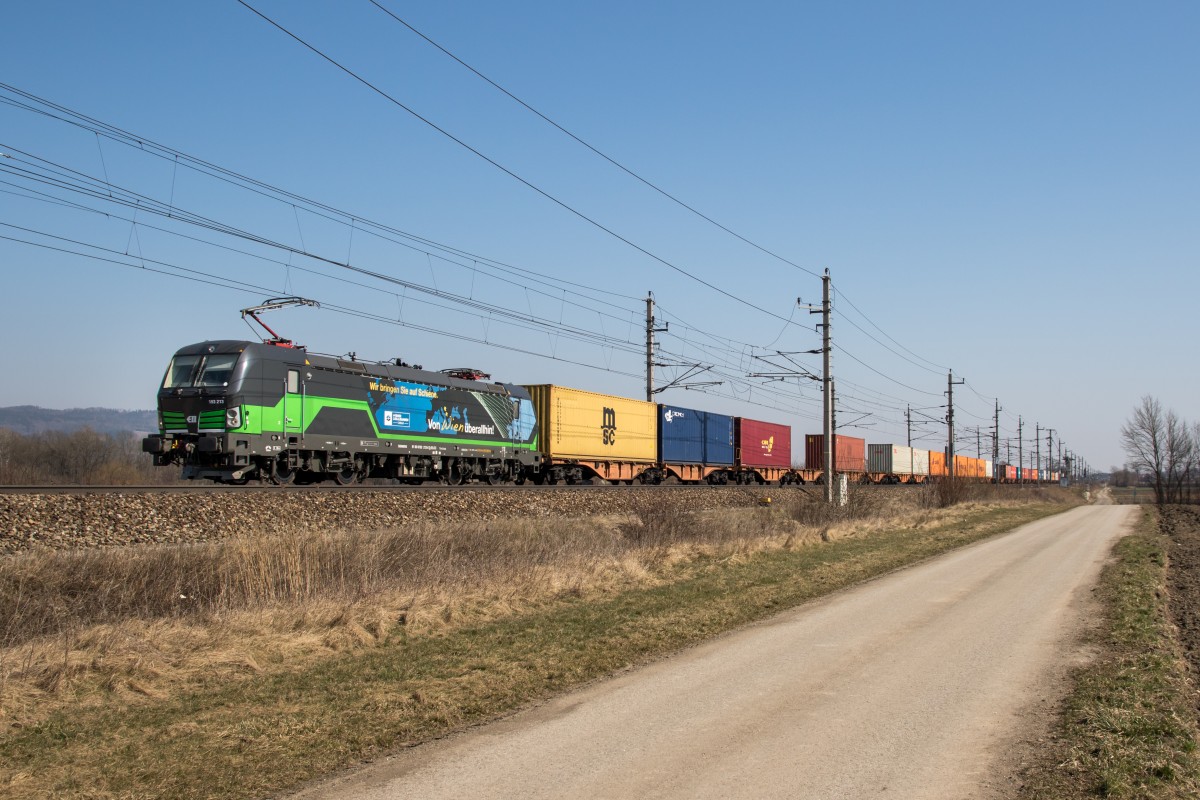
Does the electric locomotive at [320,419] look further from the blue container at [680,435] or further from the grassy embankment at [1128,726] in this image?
the grassy embankment at [1128,726]

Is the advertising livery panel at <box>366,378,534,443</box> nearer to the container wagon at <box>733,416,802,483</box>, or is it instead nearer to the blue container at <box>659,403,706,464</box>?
the blue container at <box>659,403,706,464</box>

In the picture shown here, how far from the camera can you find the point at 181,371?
2391 cm

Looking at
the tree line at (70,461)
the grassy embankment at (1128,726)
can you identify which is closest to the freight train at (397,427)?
the tree line at (70,461)

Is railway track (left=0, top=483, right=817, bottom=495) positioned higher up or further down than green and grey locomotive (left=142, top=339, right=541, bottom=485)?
further down

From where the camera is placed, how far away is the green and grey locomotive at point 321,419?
75.0ft

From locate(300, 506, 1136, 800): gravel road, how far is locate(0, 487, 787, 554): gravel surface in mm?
10474

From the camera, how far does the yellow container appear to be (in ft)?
119

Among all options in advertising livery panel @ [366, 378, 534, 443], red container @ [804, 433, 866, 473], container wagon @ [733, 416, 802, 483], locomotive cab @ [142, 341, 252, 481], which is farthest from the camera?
red container @ [804, 433, 866, 473]

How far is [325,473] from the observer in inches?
1053

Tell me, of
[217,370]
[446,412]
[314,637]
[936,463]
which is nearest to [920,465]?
[936,463]

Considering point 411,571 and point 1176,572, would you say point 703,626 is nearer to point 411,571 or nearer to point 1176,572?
point 411,571

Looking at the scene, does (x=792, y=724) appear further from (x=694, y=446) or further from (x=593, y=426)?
(x=694, y=446)

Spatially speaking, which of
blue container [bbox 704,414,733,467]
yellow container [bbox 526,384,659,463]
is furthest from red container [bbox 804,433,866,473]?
yellow container [bbox 526,384,659,463]

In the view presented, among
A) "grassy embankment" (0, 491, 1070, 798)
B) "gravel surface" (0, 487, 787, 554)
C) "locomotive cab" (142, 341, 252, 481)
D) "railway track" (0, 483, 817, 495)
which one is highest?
"locomotive cab" (142, 341, 252, 481)
